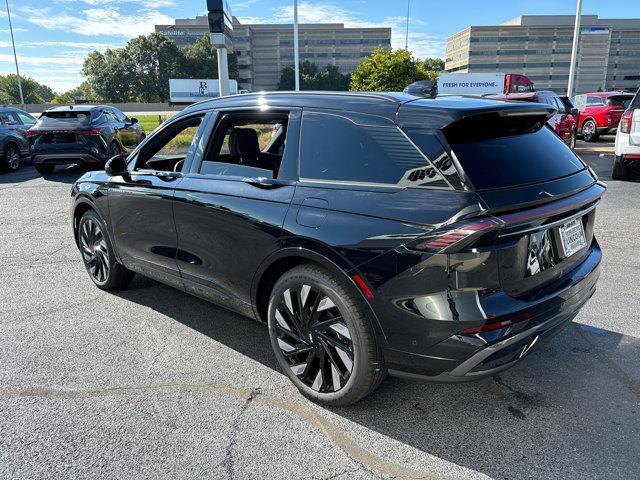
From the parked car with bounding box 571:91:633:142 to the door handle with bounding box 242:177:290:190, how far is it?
1878 cm

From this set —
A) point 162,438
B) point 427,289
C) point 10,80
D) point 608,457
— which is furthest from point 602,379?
point 10,80

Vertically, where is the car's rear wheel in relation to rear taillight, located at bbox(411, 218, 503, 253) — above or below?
below

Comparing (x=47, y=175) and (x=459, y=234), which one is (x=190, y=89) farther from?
(x=459, y=234)

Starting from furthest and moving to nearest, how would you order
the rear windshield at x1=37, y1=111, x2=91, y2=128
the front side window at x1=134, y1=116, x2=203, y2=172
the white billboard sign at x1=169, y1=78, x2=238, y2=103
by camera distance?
the white billboard sign at x1=169, y1=78, x2=238, y2=103 → the rear windshield at x1=37, y1=111, x2=91, y2=128 → the front side window at x1=134, y1=116, x2=203, y2=172

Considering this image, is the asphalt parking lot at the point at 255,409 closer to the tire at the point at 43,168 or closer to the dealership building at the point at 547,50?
the tire at the point at 43,168

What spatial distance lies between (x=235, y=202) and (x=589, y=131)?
1914 cm

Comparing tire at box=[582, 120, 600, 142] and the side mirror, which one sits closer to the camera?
the side mirror

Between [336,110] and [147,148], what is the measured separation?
2.05 m

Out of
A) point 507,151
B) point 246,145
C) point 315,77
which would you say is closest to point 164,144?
point 246,145

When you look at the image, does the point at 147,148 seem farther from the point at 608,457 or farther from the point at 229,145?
the point at 608,457

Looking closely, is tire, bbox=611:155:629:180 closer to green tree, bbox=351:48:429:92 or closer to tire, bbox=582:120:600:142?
tire, bbox=582:120:600:142

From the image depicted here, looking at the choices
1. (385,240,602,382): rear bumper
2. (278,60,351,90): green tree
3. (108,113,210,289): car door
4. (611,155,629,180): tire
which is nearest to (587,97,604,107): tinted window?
(611,155,629,180): tire

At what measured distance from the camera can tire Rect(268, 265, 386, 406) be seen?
2.55 meters

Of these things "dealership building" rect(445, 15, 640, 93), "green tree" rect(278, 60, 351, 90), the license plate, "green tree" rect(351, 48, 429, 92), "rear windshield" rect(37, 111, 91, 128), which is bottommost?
the license plate
